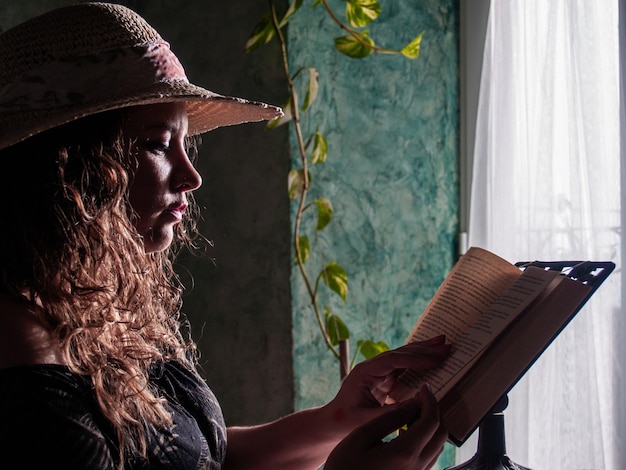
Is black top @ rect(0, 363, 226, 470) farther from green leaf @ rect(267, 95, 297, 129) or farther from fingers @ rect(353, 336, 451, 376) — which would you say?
green leaf @ rect(267, 95, 297, 129)

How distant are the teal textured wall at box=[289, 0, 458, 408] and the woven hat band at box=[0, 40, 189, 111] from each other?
0.90 meters

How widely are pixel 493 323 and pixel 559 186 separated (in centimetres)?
80

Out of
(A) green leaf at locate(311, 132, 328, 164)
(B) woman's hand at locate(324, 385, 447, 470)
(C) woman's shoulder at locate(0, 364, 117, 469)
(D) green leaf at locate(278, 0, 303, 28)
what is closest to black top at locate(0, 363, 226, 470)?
(C) woman's shoulder at locate(0, 364, 117, 469)

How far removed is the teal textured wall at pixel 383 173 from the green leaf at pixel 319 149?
0.33 ft

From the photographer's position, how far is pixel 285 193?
5.84 feet

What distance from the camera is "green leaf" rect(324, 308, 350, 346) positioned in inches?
65.1

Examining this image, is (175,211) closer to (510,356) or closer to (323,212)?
(510,356)

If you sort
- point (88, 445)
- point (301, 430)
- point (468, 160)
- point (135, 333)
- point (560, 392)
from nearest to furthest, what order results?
point (88, 445) < point (135, 333) < point (301, 430) < point (560, 392) < point (468, 160)

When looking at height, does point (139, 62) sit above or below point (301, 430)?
above

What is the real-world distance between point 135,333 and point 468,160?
4.14 ft

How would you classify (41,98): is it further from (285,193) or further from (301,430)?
(285,193)

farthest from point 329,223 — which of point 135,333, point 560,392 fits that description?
→ point 135,333

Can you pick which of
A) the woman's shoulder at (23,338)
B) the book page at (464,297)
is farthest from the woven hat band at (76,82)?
the book page at (464,297)

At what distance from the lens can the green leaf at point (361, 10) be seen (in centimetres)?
159
